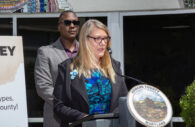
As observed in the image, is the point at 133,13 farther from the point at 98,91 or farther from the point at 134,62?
the point at 98,91

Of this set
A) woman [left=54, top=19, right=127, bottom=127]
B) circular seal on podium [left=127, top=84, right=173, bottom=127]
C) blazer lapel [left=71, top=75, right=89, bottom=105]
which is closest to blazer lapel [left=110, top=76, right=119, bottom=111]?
woman [left=54, top=19, right=127, bottom=127]

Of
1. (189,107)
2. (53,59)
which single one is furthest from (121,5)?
(189,107)

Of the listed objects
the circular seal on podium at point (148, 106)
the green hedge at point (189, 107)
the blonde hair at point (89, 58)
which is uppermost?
the blonde hair at point (89, 58)

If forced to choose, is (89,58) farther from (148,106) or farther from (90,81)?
(148,106)

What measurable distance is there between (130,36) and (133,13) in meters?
0.31

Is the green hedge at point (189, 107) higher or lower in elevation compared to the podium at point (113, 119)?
lower

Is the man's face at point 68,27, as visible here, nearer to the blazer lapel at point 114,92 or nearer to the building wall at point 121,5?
the blazer lapel at point 114,92

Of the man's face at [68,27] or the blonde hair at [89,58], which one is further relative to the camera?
the man's face at [68,27]

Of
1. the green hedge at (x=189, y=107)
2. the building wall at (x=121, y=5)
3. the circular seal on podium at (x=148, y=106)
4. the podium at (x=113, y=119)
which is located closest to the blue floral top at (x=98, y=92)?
the podium at (x=113, y=119)

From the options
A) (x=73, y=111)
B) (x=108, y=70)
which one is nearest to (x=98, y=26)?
(x=108, y=70)

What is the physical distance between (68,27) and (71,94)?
1.24 m

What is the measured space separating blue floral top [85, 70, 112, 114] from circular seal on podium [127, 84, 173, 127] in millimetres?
654

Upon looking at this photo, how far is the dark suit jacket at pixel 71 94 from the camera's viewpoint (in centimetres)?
291

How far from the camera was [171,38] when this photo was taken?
558 cm
